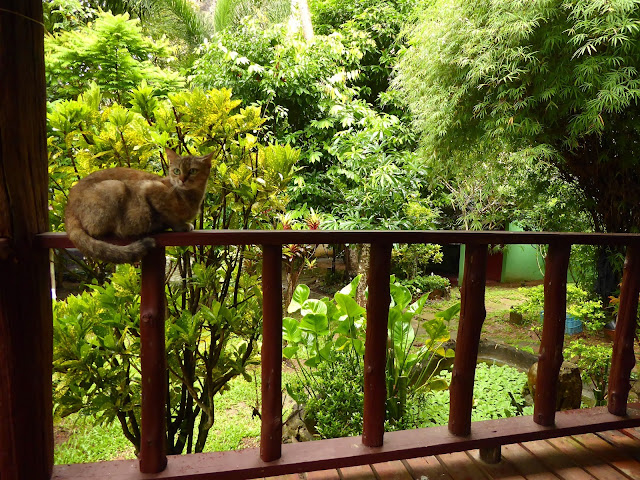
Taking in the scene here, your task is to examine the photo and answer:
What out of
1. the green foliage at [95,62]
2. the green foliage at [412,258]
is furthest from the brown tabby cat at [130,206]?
the green foliage at [412,258]

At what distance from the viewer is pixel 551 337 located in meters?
1.51

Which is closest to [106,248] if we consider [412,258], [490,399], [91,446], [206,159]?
[206,159]

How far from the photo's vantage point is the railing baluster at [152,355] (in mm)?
1179

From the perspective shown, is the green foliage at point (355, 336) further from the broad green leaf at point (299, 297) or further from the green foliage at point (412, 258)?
the green foliage at point (412, 258)

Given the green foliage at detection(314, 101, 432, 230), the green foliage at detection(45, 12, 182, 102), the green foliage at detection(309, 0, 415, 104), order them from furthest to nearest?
the green foliage at detection(309, 0, 415, 104) → the green foliage at detection(314, 101, 432, 230) → the green foliage at detection(45, 12, 182, 102)

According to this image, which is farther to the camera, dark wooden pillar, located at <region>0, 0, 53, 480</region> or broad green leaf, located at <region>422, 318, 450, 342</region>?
broad green leaf, located at <region>422, 318, 450, 342</region>

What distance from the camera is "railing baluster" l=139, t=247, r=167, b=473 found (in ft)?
3.87

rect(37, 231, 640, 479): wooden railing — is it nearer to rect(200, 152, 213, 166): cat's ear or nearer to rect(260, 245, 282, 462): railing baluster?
rect(260, 245, 282, 462): railing baluster

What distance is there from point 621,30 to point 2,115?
4275mm

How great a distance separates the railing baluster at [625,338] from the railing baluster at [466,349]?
24.3 inches

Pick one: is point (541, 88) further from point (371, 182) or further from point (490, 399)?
point (490, 399)

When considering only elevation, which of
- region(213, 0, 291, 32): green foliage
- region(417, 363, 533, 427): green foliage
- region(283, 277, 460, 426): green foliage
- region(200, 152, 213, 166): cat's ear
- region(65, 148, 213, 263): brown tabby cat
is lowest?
region(417, 363, 533, 427): green foliage

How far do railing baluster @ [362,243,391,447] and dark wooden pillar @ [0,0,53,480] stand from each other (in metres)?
0.90

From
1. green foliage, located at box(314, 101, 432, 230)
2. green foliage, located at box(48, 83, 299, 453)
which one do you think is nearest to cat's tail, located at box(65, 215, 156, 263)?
green foliage, located at box(48, 83, 299, 453)
